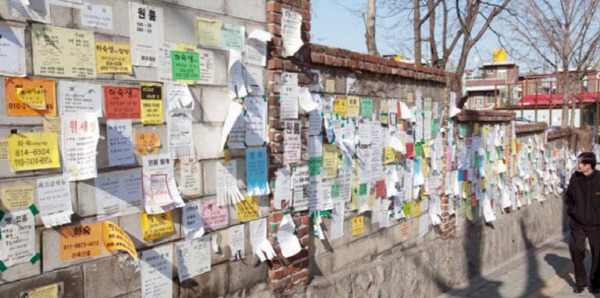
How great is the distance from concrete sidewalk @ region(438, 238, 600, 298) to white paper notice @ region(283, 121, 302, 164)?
3.83m

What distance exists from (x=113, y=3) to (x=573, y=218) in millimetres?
7242

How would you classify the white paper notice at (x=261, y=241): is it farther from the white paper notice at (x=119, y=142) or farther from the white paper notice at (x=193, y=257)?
the white paper notice at (x=119, y=142)

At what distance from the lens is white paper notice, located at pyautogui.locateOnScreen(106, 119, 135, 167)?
3.53 metres

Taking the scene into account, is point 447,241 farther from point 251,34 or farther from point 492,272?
point 251,34

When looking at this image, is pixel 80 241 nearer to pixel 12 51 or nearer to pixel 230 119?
pixel 12 51

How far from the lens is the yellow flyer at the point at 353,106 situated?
604cm

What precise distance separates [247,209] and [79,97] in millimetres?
1757

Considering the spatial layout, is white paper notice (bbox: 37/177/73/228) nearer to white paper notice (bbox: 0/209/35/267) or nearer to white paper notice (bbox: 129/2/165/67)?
white paper notice (bbox: 0/209/35/267)

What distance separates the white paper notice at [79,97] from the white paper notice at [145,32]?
37 centimetres

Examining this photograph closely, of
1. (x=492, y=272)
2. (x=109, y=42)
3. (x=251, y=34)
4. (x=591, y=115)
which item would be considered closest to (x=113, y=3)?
(x=109, y=42)

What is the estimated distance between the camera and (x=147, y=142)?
3791 mm

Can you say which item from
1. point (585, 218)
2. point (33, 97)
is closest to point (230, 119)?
point (33, 97)

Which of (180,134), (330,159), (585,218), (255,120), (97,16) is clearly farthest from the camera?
(585,218)

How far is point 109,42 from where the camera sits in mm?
3516
